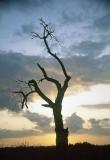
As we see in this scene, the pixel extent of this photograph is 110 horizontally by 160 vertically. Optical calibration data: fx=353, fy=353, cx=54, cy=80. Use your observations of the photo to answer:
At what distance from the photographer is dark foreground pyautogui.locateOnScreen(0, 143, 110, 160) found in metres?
24.9

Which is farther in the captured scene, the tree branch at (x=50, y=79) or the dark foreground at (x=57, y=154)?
the tree branch at (x=50, y=79)

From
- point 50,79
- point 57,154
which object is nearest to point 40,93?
point 50,79

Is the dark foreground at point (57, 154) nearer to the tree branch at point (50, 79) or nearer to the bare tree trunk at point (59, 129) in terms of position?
the bare tree trunk at point (59, 129)

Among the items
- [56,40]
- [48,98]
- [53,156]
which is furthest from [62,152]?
[56,40]

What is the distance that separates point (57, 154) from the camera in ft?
90.4

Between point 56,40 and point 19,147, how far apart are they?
1014cm

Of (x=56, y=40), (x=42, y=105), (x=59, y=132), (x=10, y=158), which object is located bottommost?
(x=10, y=158)

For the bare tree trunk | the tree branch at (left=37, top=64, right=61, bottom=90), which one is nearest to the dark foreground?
the bare tree trunk

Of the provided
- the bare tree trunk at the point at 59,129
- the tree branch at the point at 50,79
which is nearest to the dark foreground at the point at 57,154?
the bare tree trunk at the point at 59,129

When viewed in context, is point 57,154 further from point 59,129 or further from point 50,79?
point 50,79

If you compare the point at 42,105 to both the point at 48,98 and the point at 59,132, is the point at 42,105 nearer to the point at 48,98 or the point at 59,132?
the point at 48,98

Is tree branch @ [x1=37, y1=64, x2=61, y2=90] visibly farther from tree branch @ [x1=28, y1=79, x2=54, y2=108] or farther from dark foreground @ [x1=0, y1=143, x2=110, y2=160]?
dark foreground @ [x1=0, y1=143, x2=110, y2=160]

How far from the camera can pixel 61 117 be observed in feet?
95.9

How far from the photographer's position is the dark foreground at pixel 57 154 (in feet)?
81.7
